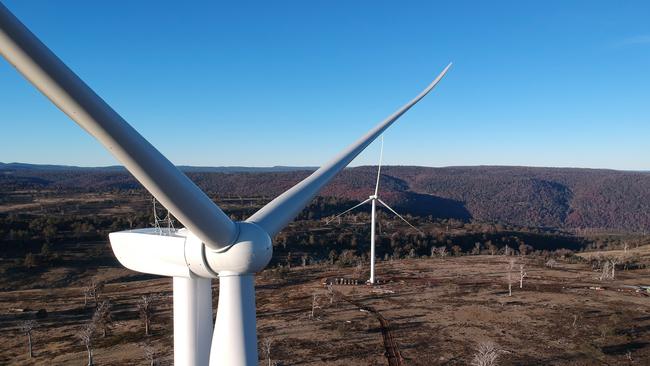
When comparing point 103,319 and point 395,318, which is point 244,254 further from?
point 103,319

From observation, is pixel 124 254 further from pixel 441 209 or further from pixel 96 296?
pixel 441 209

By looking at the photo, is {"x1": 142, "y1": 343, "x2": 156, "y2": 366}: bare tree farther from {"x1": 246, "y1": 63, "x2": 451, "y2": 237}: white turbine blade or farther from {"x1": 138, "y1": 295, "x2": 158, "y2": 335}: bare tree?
{"x1": 246, "y1": 63, "x2": 451, "y2": 237}: white turbine blade

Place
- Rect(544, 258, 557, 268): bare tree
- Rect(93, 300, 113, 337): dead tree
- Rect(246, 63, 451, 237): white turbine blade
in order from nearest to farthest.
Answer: Rect(246, 63, 451, 237): white turbine blade < Rect(93, 300, 113, 337): dead tree < Rect(544, 258, 557, 268): bare tree

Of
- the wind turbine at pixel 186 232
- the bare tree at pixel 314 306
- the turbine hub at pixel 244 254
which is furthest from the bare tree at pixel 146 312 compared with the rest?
the turbine hub at pixel 244 254

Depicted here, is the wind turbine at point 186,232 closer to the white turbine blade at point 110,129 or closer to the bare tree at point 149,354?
the white turbine blade at point 110,129

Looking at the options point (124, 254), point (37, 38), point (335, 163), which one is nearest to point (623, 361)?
point (335, 163)

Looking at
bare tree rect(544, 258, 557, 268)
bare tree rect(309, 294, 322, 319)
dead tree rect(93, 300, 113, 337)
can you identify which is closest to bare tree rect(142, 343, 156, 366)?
dead tree rect(93, 300, 113, 337)
